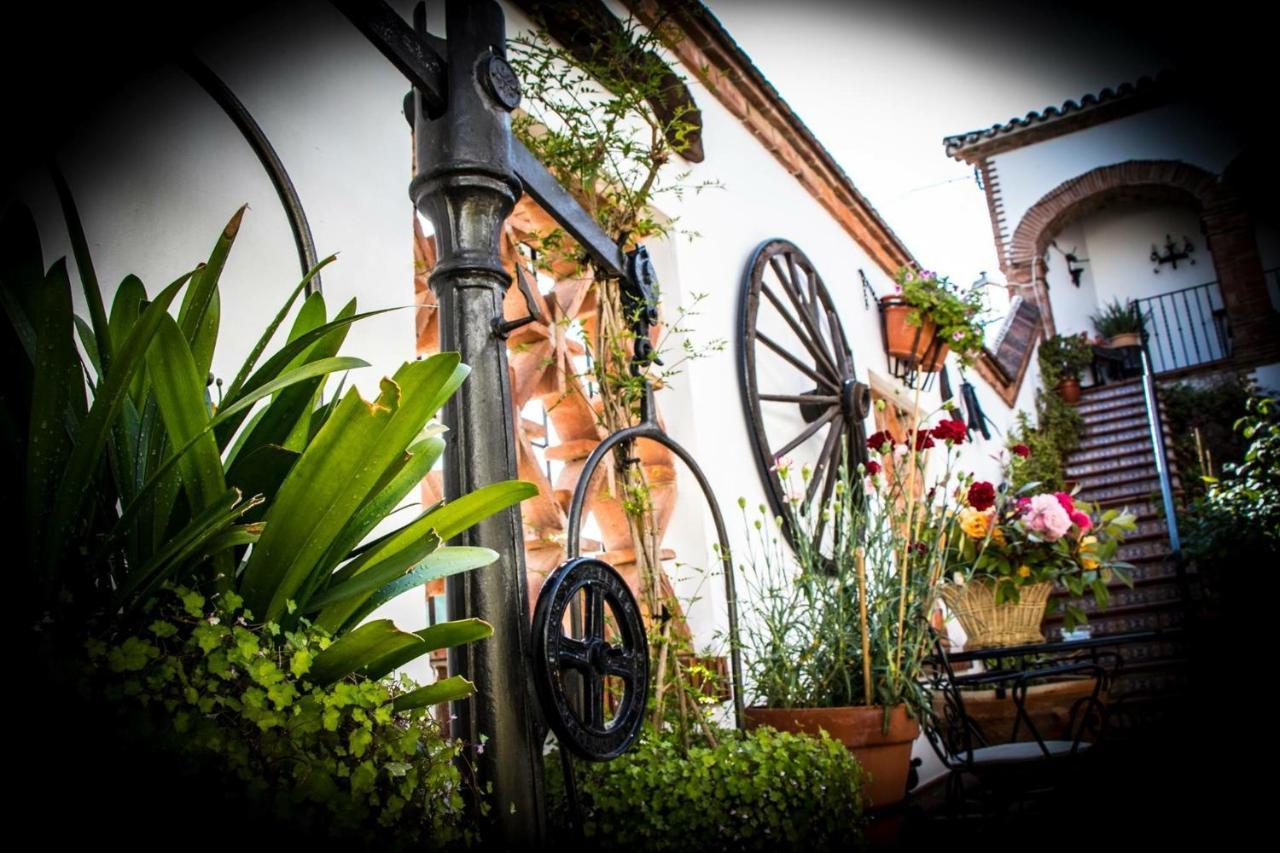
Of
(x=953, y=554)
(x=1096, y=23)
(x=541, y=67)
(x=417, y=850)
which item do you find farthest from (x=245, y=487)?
(x=1096, y=23)

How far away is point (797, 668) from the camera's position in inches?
87.0

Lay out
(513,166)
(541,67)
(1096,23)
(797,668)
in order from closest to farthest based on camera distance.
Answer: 1. (513,166)
2. (541,67)
3. (797,668)
4. (1096,23)

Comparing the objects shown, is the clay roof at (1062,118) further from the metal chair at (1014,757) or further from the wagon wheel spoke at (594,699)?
the wagon wheel spoke at (594,699)

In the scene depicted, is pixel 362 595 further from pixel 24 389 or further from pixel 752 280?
pixel 752 280

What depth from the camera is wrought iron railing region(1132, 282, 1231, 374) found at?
1218cm

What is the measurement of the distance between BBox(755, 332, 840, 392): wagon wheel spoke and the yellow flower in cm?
100

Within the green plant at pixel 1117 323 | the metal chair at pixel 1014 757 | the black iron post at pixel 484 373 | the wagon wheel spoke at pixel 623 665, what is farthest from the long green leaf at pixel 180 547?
the green plant at pixel 1117 323

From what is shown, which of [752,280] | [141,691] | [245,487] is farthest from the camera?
[752,280]

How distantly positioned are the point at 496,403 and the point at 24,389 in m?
0.61

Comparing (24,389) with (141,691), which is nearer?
(141,691)

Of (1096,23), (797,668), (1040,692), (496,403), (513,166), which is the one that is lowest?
(1040,692)

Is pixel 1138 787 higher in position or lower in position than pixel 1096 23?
lower

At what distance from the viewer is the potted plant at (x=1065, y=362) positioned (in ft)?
34.0

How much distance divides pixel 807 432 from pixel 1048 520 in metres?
1.07
